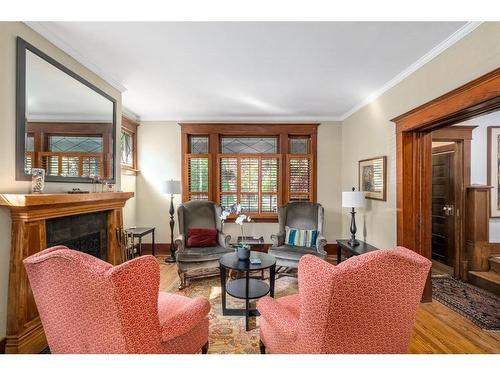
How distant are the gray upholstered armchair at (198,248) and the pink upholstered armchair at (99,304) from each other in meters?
1.85

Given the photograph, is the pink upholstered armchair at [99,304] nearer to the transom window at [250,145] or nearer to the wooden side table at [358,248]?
the wooden side table at [358,248]

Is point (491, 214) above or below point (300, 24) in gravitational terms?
below

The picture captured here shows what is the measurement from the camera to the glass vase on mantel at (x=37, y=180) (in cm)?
206

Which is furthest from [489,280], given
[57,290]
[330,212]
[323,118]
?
[57,290]

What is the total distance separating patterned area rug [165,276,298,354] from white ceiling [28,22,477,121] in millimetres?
2657

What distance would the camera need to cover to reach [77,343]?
4.67ft

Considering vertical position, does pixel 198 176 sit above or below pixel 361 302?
above

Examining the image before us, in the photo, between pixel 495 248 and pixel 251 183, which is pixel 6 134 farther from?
pixel 495 248

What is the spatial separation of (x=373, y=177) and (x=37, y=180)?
3854mm

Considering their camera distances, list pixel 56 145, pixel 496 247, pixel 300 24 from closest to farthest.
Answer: pixel 300 24 → pixel 56 145 → pixel 496 247

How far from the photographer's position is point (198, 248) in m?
3.70

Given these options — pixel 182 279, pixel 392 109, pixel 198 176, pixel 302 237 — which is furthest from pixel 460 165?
pixel 182 279
